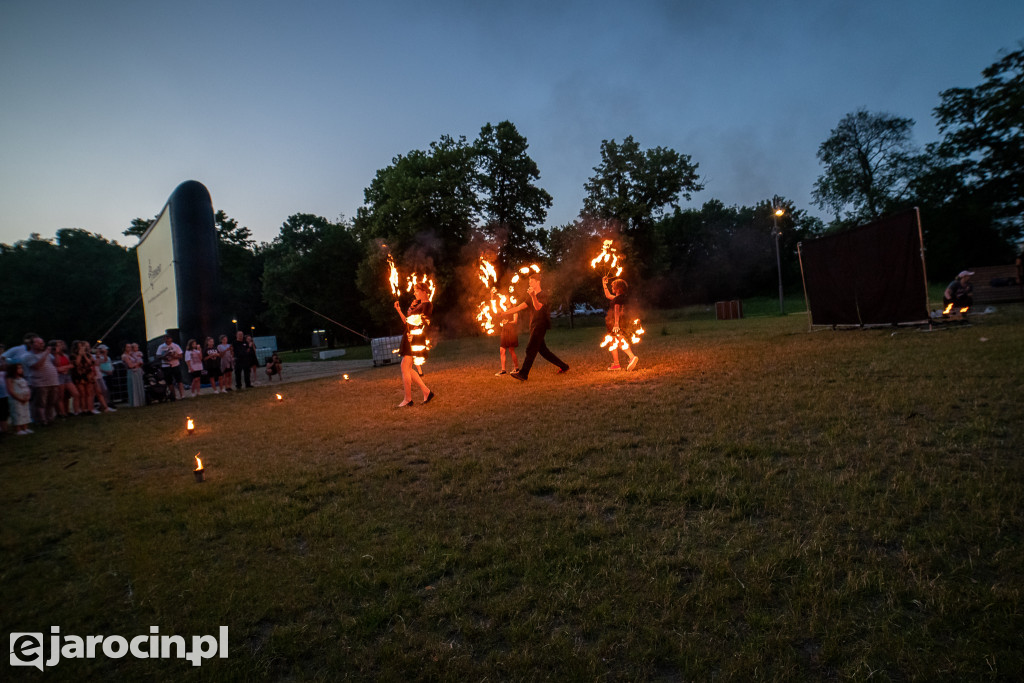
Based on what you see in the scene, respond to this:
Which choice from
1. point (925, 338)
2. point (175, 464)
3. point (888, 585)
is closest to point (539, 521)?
point (888, 585)

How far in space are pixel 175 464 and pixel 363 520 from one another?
15.1ft

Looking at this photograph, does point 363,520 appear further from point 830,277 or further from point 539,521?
point 830,277

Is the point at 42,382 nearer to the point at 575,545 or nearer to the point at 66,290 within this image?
the point at 575,545

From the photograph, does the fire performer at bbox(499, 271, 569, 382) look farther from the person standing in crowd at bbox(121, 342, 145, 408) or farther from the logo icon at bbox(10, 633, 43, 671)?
the person standing in crowd at bbox(121, 342, 145, 408)

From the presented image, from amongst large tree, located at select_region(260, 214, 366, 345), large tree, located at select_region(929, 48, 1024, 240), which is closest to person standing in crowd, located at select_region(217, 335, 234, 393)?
large tree, located at select_region(260, 214, 366, 345)

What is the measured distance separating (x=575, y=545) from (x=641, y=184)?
45609mm

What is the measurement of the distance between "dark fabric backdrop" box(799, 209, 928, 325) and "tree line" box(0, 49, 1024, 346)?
20943 millimetres

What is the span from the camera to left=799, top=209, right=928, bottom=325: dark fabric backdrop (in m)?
14.5

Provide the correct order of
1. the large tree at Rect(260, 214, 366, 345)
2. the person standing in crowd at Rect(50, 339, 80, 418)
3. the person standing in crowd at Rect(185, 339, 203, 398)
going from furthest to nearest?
the large tree at Rect(260, 214, 366, 345) → the person standing in crowd at Rect(185, 339, 203, 398) → the person standing in crowd at Rect(50, 339, 80, 418)

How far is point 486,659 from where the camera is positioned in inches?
102

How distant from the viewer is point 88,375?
14.5 meters

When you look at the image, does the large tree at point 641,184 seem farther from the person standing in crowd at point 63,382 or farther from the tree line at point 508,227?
the person standing in crowd at point 63,382

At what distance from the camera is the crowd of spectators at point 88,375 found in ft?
37.8

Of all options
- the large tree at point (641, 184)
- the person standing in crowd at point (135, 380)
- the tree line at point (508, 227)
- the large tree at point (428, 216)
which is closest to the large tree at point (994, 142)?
the tree line at point (508, 227)
